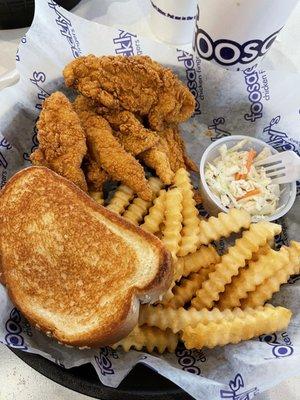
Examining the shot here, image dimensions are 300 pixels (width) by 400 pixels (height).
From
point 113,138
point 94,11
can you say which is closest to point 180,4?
point 94,11

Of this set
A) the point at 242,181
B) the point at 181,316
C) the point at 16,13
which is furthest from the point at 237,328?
the point at 16,13

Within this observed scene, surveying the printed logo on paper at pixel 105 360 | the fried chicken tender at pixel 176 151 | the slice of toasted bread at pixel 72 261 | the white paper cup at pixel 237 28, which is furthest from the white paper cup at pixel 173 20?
the printed logo on paper at pixel 105 360

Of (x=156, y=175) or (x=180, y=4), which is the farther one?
(x=180, y=4)

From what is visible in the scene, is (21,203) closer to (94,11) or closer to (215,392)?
(215,392)

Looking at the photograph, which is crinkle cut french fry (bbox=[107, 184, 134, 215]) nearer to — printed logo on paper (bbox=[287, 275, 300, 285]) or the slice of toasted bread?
the slice of toasted bread

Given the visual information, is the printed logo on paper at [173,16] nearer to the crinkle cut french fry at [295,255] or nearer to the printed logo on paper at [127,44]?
the printed logo on paper at [127,44]

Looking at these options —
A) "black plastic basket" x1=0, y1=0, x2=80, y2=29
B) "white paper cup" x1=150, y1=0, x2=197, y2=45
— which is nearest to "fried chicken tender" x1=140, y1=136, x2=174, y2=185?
"white paper cup" x1=150, y1=0, x2=197, y2=45

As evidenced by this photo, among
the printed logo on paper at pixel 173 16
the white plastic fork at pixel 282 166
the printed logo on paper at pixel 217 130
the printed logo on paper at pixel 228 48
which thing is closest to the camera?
the white plastic fork at pixel 282 166
